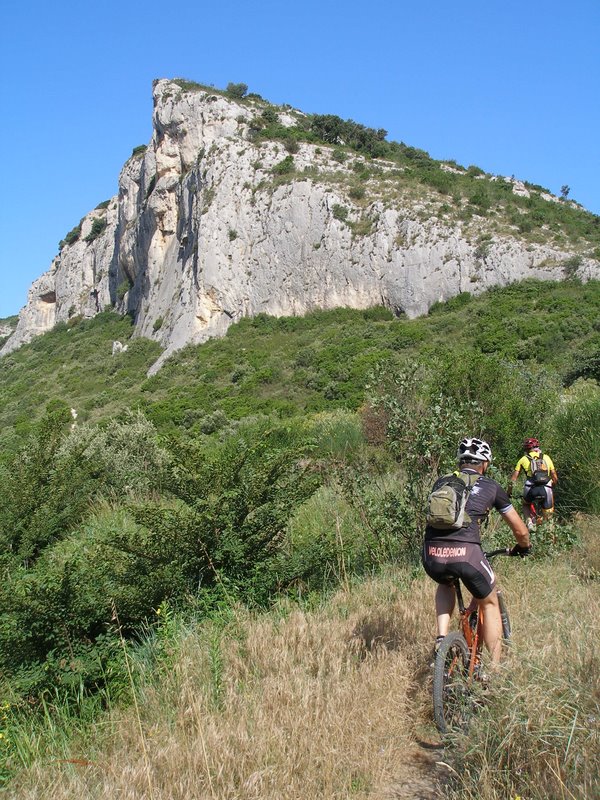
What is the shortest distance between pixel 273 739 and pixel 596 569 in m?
3.71

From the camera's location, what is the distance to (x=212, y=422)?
23.2 metres

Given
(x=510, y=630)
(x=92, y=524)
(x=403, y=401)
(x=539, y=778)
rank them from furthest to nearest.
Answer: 1. (x=92, y=524)
2. (x=403, y=401)
3. (x=510, y=630)
4. (x=539, y=778)

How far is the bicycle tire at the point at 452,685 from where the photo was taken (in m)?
3.18

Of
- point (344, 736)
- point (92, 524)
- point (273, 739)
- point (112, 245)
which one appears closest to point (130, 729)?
point (273, 739)

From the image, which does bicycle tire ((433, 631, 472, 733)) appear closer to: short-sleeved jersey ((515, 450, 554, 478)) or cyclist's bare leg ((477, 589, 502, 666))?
cyclist's bare leg ((477, 589, 502, 666))

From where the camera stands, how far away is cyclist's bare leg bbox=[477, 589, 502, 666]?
3744mm

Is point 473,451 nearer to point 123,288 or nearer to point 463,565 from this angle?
point 463,565

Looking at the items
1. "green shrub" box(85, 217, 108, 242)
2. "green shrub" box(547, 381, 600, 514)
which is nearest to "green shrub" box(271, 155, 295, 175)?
"green shrub" box(85, 217, 108, 242)

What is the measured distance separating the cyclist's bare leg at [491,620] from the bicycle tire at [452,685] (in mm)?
155

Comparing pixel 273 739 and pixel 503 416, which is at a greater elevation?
pixel 503 416

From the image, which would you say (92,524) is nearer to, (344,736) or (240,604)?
(240,604)

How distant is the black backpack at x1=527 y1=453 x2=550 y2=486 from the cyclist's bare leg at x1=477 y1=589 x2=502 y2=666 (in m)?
4.13

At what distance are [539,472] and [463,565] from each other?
4359mm

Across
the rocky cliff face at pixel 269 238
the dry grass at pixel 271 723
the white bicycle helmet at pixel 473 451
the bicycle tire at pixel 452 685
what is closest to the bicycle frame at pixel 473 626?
the bicycle tire at pixel 452 685
